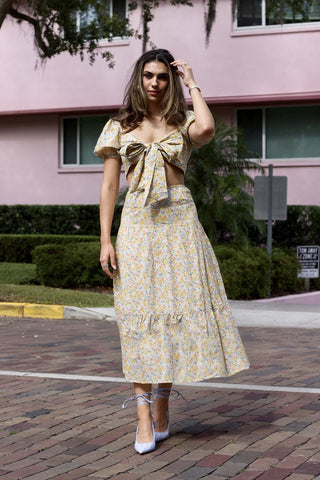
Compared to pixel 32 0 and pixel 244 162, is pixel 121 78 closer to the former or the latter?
pixel 32 0

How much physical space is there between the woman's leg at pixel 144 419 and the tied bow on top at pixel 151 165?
3.23 feet

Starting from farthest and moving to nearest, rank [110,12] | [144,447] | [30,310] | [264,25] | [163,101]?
[110,12] → [264,25] → [30,310] → [163,101] → [144,447]

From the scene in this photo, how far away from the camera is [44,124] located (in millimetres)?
21203

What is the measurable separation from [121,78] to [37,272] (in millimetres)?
6833

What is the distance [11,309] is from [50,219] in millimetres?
8357

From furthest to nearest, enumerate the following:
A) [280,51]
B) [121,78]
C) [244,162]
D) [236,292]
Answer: [121,78]
[280,51]
[244,162]
[236,292]

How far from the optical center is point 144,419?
4.45m

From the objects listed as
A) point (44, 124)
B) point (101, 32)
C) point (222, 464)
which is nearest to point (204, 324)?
point (222, 464)

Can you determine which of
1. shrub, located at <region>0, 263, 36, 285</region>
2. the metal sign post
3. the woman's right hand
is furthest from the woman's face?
shrub, located at <region>0, 263, 36, 285</region>

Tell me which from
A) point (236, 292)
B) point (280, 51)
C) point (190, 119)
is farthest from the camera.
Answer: point (280, 51)

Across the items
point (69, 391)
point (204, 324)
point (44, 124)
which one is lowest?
point (69, 391)

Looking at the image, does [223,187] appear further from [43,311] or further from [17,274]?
[43,311]

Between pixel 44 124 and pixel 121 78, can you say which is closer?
pixel 121 78

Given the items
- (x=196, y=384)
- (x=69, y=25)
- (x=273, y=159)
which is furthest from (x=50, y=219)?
(x=196, y=384)
